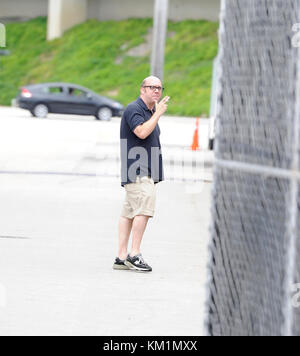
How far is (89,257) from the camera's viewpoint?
9.76m

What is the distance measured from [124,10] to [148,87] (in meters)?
61.2

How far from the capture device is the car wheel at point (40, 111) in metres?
42.4

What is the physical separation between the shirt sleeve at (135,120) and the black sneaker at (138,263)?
3.73 feet

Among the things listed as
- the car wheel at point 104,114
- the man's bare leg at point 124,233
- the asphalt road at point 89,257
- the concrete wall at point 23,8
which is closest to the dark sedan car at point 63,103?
the car wheel at point 104,114

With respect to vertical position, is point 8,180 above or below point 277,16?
below

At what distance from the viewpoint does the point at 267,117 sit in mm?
4863

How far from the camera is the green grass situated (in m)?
59.7

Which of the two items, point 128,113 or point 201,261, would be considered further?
point 201,261

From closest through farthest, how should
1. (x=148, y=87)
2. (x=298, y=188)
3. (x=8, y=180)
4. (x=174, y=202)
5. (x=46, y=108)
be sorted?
(x=298, y=188), (x=148, y=87), (x=174, y=202), (x=8, y=180), (x=46, y=108)

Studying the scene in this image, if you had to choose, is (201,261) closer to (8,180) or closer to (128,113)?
(128,113)

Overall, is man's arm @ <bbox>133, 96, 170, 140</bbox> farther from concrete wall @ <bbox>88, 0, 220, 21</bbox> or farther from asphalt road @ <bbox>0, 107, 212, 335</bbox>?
concrete wall @ <bbox>88, 0, 220, 21</bbox>

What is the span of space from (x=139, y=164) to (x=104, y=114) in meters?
34.1

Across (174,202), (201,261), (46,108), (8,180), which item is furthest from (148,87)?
(46,108)

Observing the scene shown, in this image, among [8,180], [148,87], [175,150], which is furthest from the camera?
[175,150]
